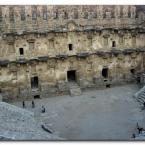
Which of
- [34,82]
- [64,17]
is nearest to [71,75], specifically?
[34,82]

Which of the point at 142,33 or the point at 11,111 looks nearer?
the point at 11,111

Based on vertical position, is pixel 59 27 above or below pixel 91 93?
above

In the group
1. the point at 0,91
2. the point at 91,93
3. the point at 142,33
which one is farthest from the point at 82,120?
the point at 142,33

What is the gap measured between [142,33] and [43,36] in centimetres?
Answer: 819

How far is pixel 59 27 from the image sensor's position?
29.1 metres

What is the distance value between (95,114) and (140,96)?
4.25 metres

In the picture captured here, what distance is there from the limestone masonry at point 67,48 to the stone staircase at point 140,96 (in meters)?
2.90

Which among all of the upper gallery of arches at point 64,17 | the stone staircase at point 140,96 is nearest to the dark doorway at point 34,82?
the upper gallery of arches at point 64,17

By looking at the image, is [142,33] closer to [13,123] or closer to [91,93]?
[91,93]

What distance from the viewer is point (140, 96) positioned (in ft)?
92.9

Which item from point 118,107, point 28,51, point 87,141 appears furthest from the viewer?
point 28,51

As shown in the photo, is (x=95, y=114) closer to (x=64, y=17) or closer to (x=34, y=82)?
(x=34, y=82)

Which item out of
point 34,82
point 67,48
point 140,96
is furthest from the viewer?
point 34,82

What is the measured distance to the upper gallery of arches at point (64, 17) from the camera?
2780 cm
